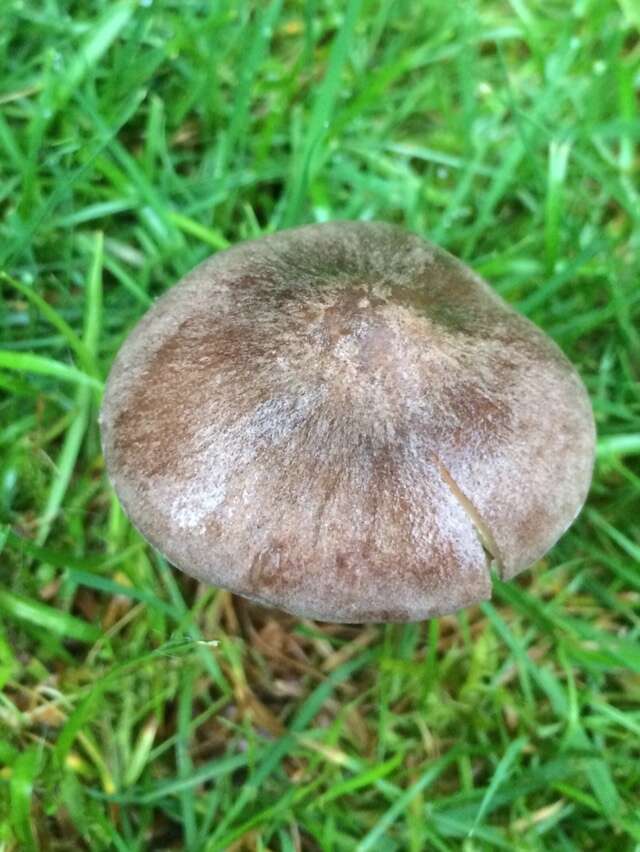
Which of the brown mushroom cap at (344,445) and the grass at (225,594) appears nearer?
the brown mushroom cap at (344,445)

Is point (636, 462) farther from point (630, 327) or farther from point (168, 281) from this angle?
point (168, 281)

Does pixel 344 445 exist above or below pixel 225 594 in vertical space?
above

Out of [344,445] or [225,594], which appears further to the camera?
[225,594]

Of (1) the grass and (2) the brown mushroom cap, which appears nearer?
(2) the brown mushroom cap

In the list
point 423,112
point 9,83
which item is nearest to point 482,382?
point 423,112
